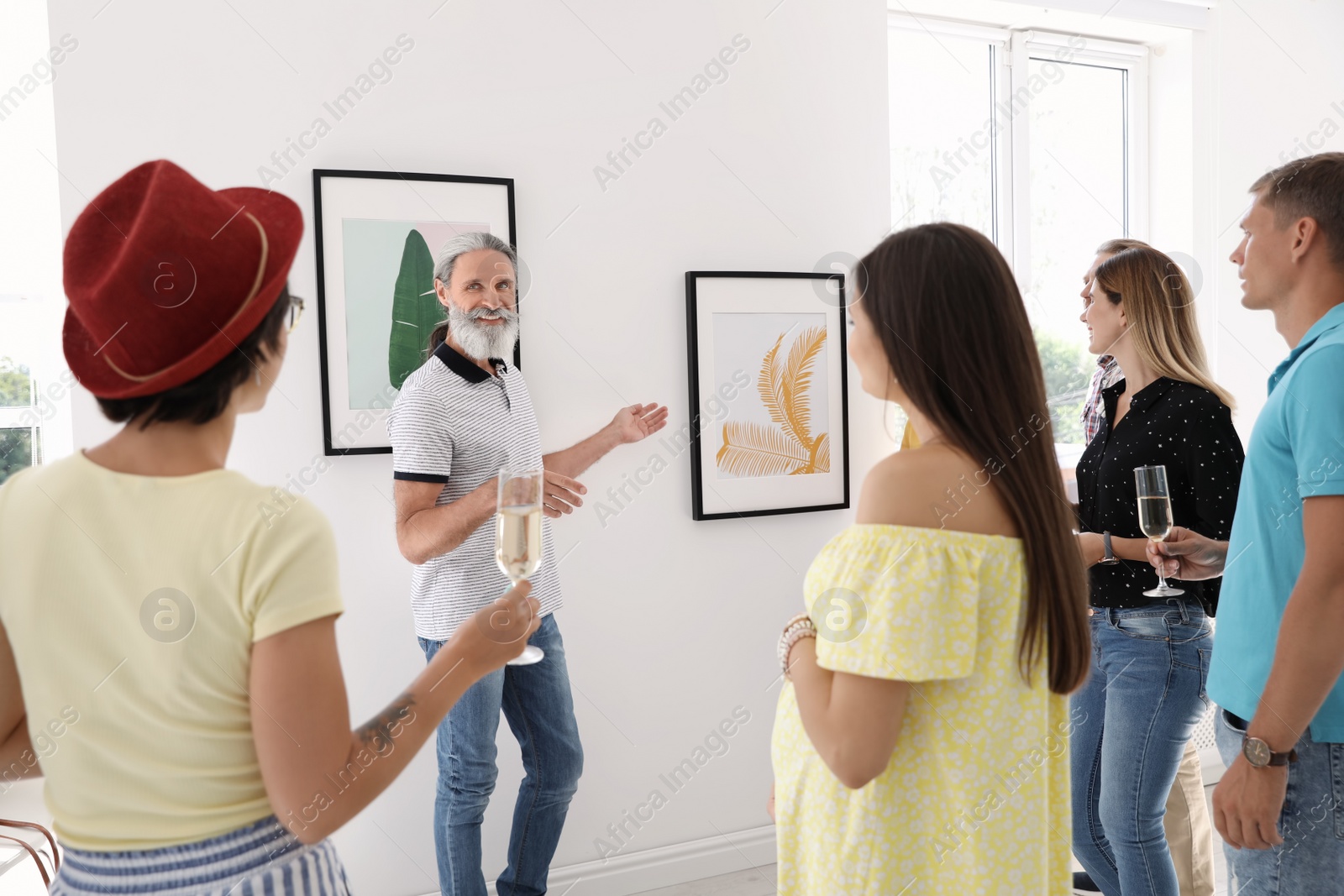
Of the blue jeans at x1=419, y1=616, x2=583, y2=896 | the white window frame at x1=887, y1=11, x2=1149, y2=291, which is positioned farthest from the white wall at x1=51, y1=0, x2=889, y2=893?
the white window frame at x1=887, y1=11, x2=1149, y2=291

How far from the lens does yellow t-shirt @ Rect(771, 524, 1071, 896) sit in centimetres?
115

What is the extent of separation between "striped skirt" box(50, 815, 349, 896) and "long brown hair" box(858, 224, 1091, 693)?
91 centimetres

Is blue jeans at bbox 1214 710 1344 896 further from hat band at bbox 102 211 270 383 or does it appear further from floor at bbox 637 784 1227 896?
floor at bbox 637 784 1227 896

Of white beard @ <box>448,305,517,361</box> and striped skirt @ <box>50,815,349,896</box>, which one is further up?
white beard @ <box>448,305,517,361</box>

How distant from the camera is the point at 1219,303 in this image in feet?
12.5

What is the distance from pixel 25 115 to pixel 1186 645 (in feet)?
10.4

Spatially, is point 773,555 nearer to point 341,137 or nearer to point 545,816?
point 545,816

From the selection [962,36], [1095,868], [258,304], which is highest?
[962,36]

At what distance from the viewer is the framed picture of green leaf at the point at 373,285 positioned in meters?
2.52

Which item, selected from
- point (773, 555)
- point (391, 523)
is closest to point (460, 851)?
point (391, 523)

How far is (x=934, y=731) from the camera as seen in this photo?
4.02 feet

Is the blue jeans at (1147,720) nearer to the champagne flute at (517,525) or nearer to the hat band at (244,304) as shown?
the champagne flute at (517,525)

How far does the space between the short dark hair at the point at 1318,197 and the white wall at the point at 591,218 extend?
5.56 feet

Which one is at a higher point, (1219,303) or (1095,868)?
(1219,303)
